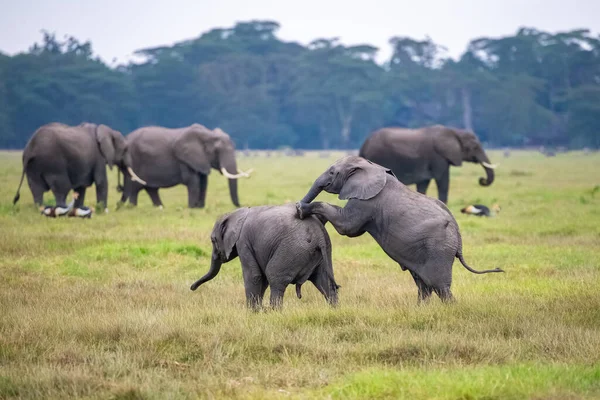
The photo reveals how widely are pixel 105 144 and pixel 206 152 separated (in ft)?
8.80

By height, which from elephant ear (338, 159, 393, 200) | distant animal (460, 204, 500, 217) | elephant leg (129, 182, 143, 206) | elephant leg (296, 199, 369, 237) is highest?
elephant ear (338, 159, 393, 200)

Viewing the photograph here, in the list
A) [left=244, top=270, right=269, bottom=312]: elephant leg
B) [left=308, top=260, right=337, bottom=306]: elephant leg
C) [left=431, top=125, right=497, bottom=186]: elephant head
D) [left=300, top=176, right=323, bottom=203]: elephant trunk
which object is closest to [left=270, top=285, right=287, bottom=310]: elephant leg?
[left=244, top=270, right=269, bottom=312]: elephant leg

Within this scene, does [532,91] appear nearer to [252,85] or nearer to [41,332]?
[252,85]

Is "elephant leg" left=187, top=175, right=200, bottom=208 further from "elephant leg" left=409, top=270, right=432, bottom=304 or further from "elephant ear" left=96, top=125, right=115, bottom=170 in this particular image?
"elephant leg" left=409, top=270, right=432, bottom=304

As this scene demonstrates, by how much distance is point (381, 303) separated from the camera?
9.59 meters

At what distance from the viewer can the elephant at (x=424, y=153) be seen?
72.7ft

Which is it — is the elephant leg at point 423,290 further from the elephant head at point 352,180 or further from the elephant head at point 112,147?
the elephant head at point 112,147

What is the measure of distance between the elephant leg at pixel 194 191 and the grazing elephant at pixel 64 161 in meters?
2.14

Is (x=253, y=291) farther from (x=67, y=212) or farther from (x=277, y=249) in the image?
→ (x=67, y=212)

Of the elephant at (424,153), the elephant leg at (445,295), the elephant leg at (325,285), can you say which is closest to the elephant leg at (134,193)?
the elephant at (424,153)

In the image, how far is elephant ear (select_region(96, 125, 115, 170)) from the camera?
20.2m

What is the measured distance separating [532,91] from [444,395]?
3244 inches

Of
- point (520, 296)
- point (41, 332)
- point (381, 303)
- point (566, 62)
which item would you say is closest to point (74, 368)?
point (41, 332)

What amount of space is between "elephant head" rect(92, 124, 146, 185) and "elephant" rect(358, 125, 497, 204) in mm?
5083
